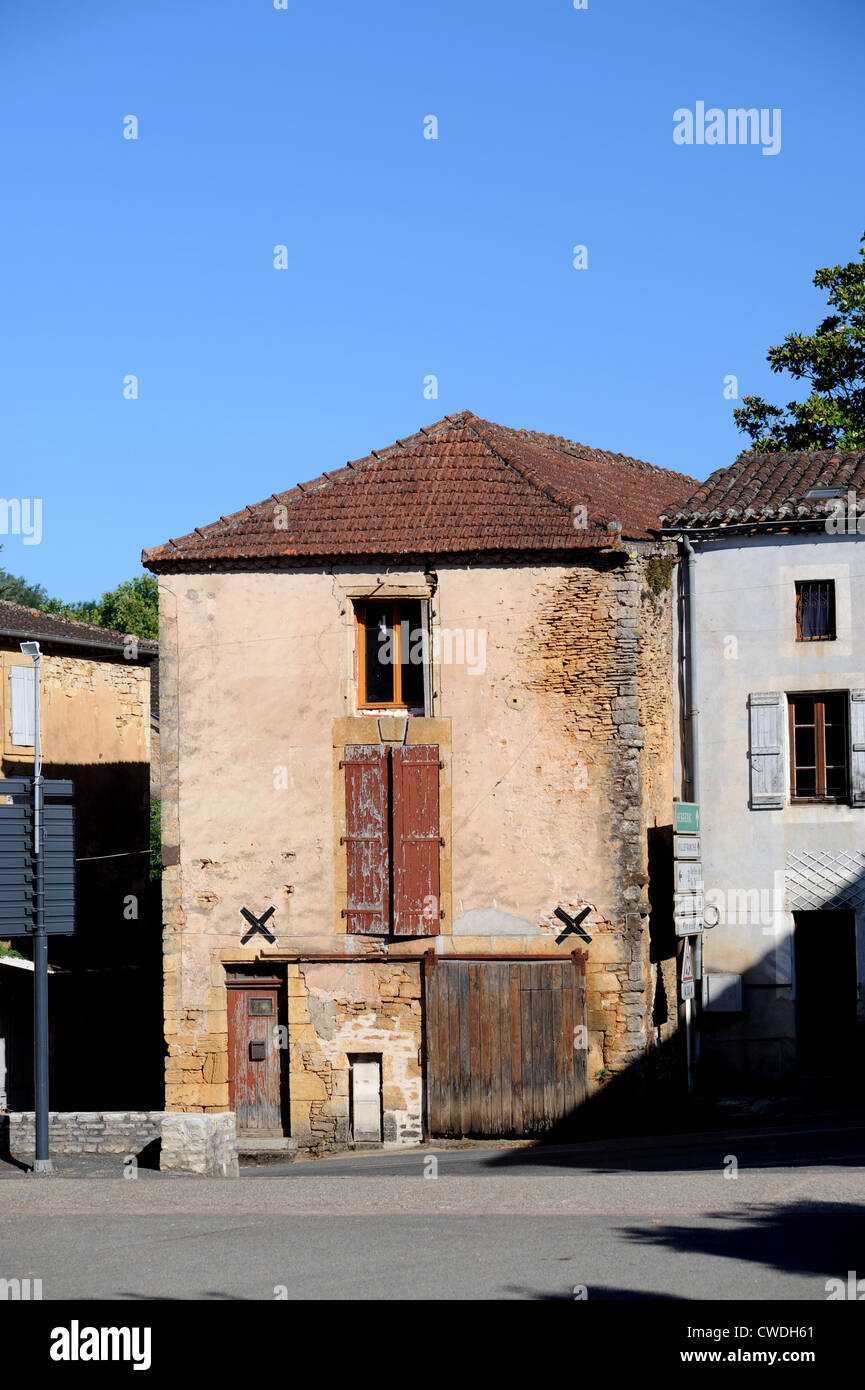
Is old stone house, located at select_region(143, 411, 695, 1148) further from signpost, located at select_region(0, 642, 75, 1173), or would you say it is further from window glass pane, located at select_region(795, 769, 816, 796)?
signpost, located at select_region(0, 642, 75, 1173)

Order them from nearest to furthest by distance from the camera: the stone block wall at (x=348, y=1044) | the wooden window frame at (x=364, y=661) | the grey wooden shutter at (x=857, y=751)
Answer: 1. the stone block wall at (x=348, y=1044)
2. the wooden window frame at (x=364, y=661)
3. the grey wooden shutter at (x=857, y=751)

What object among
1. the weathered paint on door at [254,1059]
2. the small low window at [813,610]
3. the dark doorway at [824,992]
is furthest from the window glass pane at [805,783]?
the weathered paint on door at [254,1059]

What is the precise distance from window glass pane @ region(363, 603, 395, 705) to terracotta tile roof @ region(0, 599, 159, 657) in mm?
6988

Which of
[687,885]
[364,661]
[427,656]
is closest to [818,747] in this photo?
[687,885]

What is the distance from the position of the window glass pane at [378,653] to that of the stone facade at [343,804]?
0.28 m

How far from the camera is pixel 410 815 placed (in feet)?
65.5

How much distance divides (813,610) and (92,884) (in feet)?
40.3

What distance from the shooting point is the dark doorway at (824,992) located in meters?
21.3

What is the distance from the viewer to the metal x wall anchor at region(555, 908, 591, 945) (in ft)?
64.2

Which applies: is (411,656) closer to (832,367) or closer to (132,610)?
(832,367)

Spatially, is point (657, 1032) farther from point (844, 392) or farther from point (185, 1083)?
point (844, 392)

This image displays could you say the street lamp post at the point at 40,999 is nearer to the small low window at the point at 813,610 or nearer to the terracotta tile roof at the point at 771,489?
the terracotta tile roof at the point at 771,489
